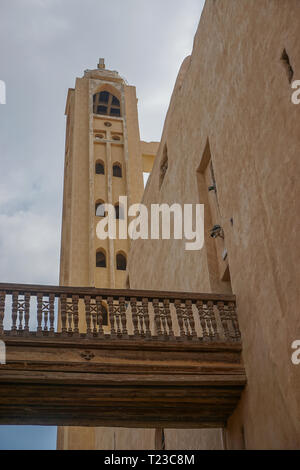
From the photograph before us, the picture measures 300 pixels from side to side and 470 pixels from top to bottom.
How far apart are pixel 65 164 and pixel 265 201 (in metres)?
25.9

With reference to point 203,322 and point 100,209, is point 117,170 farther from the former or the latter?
point 203,322

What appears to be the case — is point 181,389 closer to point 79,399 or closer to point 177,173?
point 79,399

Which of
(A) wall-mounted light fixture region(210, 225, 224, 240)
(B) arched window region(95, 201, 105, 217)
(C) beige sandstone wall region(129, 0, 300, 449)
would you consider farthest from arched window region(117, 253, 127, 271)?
(A) wall-mounted light fixture region(210, 225, 224, 240)

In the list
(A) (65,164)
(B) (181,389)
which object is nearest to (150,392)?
(B) (181,389)

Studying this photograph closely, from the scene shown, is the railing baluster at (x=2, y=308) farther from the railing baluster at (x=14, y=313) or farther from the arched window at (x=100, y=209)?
the arched window at (x=100, y=209)

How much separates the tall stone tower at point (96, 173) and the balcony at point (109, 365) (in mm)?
14113

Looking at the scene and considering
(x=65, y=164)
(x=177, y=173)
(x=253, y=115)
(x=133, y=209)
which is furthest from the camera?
(x=65, y=164)

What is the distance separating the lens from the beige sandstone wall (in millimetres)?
7836

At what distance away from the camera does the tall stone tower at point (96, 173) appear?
86.8ft

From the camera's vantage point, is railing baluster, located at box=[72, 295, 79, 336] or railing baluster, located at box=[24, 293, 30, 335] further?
railing baluster, located at box=[72, 295, 79, 336]

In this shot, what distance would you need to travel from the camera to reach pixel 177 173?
45.5 ft

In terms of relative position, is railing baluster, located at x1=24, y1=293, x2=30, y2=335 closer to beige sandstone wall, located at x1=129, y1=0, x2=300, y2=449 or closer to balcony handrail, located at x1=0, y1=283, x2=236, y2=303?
balcony handrail, located at x1=0, y1=283, x2=236, y2=303

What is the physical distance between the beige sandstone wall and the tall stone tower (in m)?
13.4

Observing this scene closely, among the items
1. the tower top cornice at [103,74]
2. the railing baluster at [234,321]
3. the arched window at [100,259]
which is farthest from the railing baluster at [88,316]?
the tower top cornice at [103,74]
